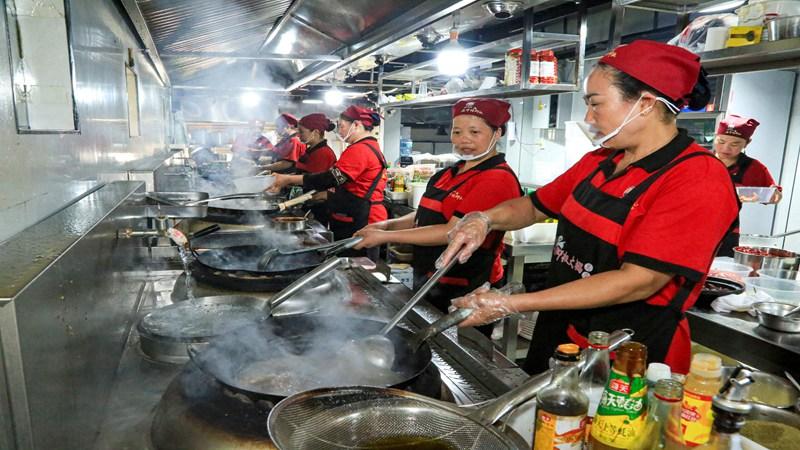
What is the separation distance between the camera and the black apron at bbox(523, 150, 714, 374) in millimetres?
1552

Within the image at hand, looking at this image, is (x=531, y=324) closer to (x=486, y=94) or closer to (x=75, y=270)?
(x=486, y=94)

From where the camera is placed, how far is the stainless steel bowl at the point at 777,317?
2059 mm

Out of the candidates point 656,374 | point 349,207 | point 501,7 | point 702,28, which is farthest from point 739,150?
point 656,374

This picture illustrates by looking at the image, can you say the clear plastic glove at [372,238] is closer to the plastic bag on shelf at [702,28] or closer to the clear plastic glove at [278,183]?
the plastic bag on shelf at [702,28]

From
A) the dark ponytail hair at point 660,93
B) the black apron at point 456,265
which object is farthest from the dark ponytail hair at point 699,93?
the black apron at point 456,265

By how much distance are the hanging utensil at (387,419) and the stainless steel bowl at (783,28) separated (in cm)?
185

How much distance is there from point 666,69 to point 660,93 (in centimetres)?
7

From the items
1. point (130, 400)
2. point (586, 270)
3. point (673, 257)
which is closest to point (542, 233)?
point (586, 270)

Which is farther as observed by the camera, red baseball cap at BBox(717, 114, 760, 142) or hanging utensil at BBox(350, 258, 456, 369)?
red baseball cap at BBox(717, 114, 760, 142)

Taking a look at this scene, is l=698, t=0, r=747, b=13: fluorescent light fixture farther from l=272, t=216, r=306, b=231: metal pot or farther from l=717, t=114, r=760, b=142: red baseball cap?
l=272, t=216, r=306, b=231: metal pot

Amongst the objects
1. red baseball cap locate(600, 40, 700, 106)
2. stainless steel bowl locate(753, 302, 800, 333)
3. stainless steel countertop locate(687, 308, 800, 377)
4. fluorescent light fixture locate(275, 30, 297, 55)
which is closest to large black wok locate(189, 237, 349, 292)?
red baseball cap locate(600, 40, 700, 106)

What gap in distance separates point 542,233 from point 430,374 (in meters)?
2.97

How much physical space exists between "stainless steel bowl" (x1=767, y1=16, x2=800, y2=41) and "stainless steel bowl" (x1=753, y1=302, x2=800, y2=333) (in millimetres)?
1125

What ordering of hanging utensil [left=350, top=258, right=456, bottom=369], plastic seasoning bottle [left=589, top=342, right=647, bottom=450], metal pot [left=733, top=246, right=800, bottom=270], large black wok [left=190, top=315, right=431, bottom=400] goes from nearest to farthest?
plastic seasoning bottle [left=589, top=342, right=647, bottom=450] < large black wok [left=190, top=315, right=431, bottom=400] < hanging utensil [left=350, top=258, right=456, bottom=369] < metal pot [left=733, top=246, right=800, bottom=270]
